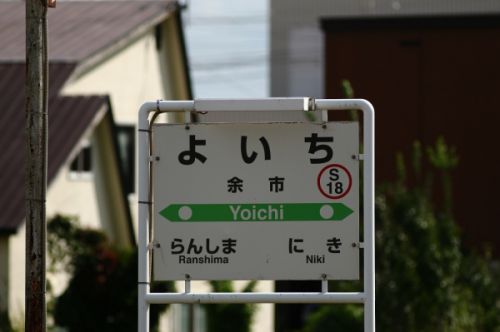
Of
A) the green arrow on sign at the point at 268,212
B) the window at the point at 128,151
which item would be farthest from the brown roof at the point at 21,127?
the green arrow on sign at the point at 268,212

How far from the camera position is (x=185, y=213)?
9.64 metres

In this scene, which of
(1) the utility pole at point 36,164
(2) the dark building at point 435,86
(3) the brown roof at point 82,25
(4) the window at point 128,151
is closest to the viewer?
(1) the utility pole at point 36,164

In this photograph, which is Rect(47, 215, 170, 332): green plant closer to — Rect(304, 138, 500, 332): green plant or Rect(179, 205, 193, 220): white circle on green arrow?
Rect(304, 138, 500, 332): green plant

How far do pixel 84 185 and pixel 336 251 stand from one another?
1969 cm

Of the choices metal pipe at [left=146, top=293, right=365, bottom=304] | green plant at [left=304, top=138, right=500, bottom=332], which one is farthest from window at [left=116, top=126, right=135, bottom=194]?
metal pipe at [left=146, top=293, right=365, bottom=304]

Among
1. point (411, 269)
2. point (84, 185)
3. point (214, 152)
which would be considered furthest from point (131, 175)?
point (214, 152)

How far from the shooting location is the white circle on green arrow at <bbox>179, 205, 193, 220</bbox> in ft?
31.6

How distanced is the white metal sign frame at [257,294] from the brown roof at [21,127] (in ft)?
52.5

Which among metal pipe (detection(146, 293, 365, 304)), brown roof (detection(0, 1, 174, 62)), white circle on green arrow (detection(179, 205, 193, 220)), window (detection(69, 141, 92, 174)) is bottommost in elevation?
metal pipe (detection(146, 293, 365, 304))

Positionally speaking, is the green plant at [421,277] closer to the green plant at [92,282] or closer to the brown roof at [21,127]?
the green plant at [92,282]

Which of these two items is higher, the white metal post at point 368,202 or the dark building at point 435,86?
the dark building at point 435,86

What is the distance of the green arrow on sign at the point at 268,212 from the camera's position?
9570 millimetres

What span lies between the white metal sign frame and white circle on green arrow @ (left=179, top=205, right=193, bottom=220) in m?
0.23

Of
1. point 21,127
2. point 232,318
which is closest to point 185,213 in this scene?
point 232,318
